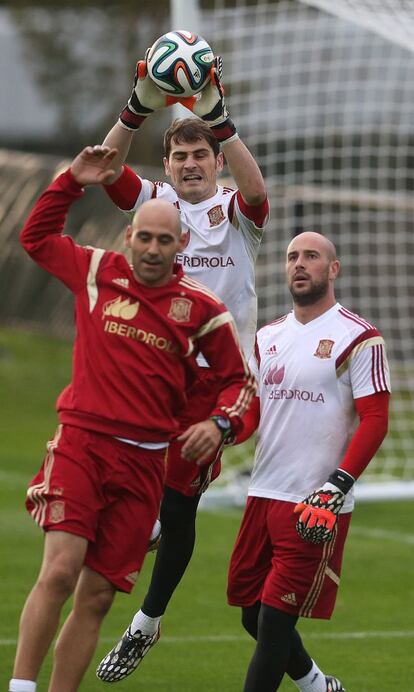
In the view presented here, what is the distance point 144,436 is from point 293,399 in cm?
103

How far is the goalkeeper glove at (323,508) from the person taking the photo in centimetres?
644

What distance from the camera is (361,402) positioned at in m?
6.69

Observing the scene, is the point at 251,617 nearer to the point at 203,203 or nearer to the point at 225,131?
the point at 203,203

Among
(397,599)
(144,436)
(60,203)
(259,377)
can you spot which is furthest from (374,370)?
(397,599)

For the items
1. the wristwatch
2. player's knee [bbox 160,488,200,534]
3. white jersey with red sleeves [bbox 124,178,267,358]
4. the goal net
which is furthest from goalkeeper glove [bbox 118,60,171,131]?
the goal net

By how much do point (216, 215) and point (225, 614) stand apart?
350cm

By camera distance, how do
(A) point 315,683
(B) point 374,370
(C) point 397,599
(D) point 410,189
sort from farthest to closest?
(D) point 410,189
(C) point 397,599
(A) point 315,683
(B) point 374,370

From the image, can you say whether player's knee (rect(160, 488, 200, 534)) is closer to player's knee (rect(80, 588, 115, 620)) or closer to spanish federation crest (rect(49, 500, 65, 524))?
player's knee (rect(80, 588, 115, 620))

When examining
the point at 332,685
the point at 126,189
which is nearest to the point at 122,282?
the point at 126,189

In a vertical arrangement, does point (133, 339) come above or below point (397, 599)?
above

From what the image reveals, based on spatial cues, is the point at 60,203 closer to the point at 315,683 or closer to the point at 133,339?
the point at 133,339

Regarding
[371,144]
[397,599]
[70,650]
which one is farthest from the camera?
[371,144]

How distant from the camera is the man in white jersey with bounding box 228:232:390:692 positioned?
262 inches

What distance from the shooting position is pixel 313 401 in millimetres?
6859
